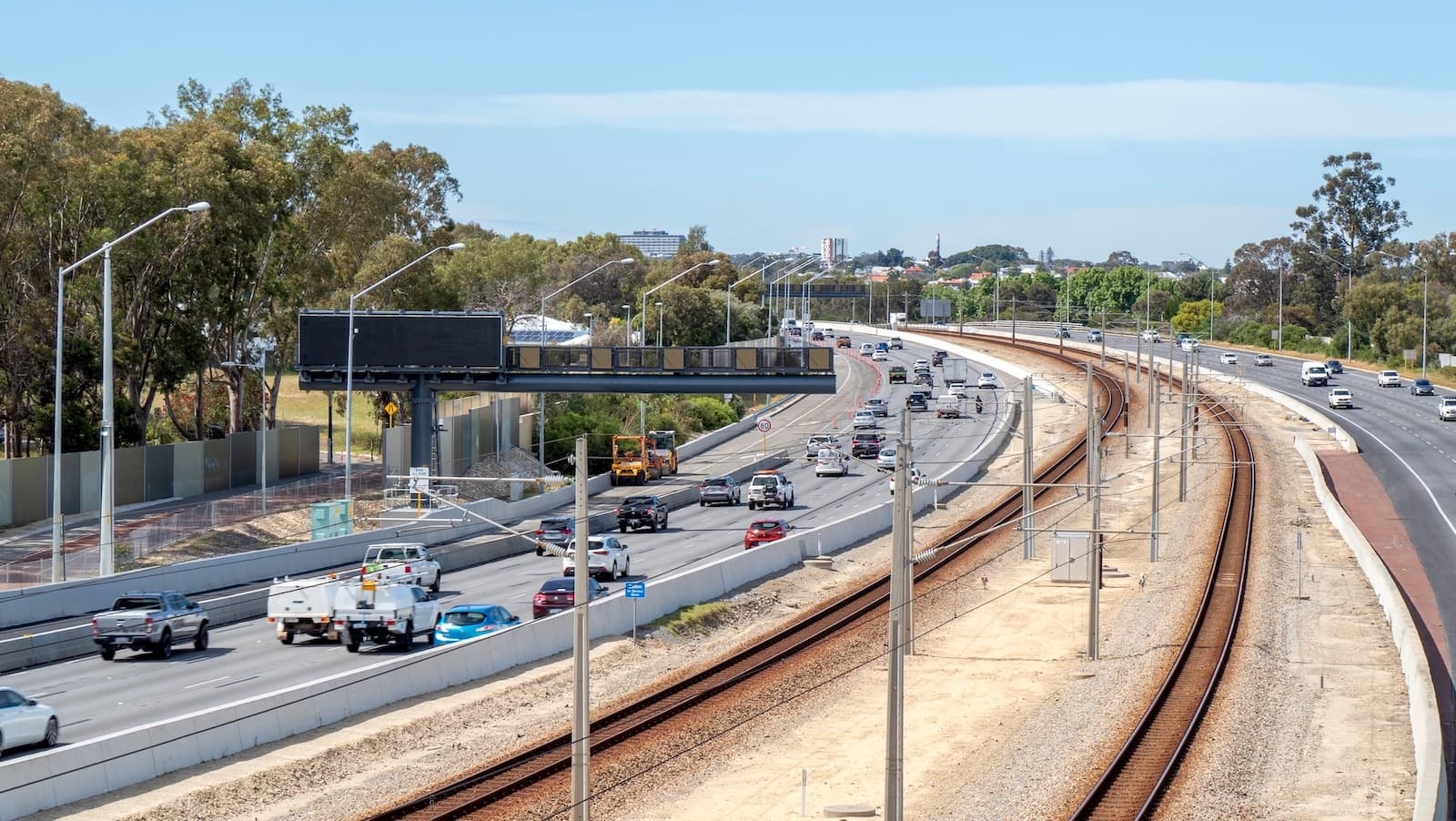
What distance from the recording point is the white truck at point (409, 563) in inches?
1957

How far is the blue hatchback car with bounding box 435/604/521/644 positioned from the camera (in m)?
41.7

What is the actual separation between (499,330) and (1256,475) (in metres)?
A: 43.7

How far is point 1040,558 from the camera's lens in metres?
66.2

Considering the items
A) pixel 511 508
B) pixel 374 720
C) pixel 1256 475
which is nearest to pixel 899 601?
pixel 374 720

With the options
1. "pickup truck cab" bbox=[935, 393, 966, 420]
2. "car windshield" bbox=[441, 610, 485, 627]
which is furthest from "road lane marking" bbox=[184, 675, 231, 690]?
"pickup truck cab" bbox=[935, 393, 966, 420]

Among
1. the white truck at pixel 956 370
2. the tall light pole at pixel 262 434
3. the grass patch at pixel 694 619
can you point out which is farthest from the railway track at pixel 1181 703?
the white truck at pixel 956 370

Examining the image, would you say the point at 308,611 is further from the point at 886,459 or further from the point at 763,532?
the point at 886,459

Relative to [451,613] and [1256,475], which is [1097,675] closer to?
[451,613]

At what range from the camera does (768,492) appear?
7512 cm

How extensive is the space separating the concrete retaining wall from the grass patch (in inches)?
12.2

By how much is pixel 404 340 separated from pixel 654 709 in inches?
1468

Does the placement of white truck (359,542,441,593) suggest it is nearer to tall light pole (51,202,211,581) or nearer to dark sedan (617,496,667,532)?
tall light pole (51,202,211,581)

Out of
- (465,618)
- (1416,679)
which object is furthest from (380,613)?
(1416,679)

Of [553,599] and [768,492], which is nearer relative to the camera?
[553,599]
